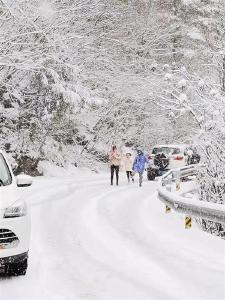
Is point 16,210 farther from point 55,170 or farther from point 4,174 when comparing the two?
point 55,170

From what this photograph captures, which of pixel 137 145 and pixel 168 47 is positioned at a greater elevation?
pixel 168 47

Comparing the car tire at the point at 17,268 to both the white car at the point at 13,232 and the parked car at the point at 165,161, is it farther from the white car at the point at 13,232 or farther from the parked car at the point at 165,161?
the parked car at the point at 165,161

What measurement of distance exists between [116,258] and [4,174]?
6.70ft

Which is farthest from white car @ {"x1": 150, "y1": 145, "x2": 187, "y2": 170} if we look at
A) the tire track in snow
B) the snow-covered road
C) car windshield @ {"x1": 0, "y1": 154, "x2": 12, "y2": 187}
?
car windshield @ {"x1": 0, "y1": 154, "x2": 12, "y2": 187}

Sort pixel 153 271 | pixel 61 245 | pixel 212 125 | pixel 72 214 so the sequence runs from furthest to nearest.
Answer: pixel 212 125
pixel 72 214
pixel 61 245
pixel 153 271

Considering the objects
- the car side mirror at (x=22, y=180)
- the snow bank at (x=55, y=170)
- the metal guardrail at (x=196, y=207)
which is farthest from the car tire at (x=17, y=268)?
the snow bank at (x=55, y=170)

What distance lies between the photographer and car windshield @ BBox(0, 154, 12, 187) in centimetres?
795

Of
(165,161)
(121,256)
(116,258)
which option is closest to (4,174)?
(116,258)

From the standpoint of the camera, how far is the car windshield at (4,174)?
795 centimetres

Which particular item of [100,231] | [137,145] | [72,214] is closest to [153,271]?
[100,231]

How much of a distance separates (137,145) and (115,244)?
106ft

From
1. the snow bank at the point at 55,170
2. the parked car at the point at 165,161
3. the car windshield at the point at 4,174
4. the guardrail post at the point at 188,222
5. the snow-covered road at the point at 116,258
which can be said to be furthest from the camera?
the snow bank at the point at 55,170

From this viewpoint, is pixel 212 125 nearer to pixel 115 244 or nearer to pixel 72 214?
pixel 72 214

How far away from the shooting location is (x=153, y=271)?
803cm
